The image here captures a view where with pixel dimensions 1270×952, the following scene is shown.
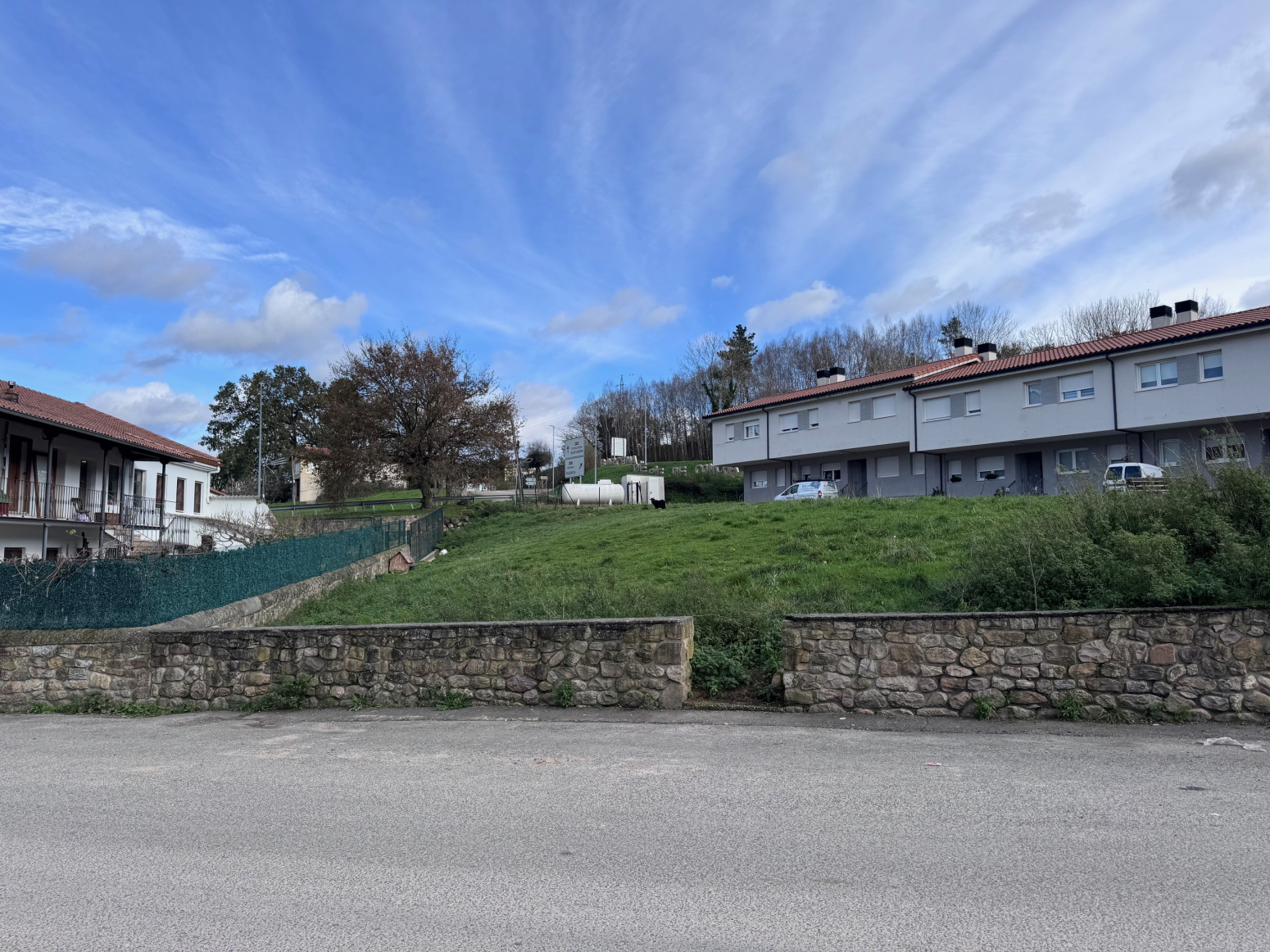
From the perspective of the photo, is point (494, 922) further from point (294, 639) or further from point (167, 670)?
point (167, 670)

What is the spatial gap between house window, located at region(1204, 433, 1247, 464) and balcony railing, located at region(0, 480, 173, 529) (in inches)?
1264

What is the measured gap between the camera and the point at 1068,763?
6852 mm

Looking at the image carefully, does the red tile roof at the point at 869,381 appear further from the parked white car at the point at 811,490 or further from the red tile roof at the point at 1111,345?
the parked white car at the point at 811,490

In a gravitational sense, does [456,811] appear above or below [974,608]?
below

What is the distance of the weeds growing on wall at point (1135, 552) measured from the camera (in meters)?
8.78

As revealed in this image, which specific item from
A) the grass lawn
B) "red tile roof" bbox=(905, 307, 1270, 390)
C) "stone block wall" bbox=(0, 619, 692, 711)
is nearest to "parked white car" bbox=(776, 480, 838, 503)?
"red tile roof" bbox=(905, 307, 1270, 390)

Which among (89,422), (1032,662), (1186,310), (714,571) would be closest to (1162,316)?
(1186,310)

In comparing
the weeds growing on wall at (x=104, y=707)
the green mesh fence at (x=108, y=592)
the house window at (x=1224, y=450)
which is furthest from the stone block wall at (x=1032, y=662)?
the green mesh fence at (x=108, y=592)

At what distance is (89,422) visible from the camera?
113 feet

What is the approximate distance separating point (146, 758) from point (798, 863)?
663 centimetres

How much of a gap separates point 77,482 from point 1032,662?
36255mm

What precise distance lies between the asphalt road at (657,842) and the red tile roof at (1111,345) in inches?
1139

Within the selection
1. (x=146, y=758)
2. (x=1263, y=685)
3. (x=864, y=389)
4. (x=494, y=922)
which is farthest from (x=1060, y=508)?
(x=864, y=389)

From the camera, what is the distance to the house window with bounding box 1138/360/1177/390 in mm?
32500
